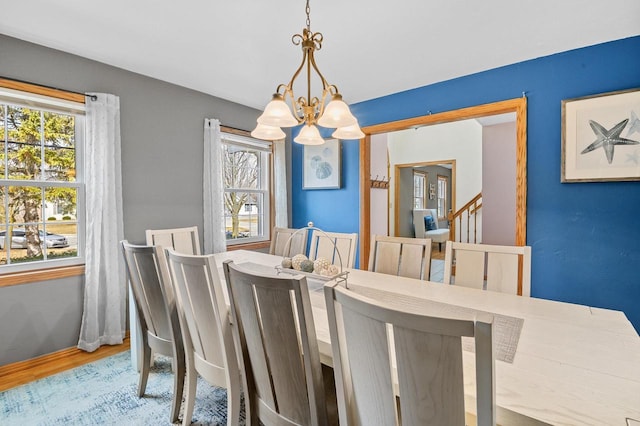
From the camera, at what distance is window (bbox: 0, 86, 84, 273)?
238 centimetres

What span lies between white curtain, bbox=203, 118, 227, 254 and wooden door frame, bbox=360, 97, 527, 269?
1.66 metres

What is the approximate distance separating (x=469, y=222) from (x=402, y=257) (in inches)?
207

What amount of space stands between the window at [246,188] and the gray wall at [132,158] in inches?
10.8

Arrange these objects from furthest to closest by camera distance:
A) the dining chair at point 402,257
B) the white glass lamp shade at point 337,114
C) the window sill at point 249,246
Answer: the window sill at point 249,246
the dining chair at point 402,257
the white glass lamp shade at point 337,114

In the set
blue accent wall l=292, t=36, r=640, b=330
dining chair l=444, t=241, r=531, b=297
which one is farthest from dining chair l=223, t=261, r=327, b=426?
blue accent wall l=292, t=36, r=640, b=330

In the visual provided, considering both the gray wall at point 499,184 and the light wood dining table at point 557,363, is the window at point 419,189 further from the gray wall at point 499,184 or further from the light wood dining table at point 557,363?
the light wood dining table at point 557,363

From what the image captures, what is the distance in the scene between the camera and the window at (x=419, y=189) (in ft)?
26.7

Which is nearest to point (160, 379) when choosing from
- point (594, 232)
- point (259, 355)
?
point (259, 355)

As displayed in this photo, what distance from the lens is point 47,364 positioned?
7.95 ft

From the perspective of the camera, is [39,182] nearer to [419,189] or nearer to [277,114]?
[277,114]

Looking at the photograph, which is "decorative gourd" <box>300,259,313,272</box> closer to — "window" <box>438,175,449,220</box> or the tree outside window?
the tree outside window

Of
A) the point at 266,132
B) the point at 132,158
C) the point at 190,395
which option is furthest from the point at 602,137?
the point at 132,158

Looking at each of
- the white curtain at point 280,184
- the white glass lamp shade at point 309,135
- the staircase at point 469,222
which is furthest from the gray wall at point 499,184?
the white glass lamp shade at point 309,135

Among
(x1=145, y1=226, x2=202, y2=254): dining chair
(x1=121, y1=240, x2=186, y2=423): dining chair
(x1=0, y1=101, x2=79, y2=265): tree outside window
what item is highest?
(x1=0, y1=101, x2=79, y2=265): tree outside window
